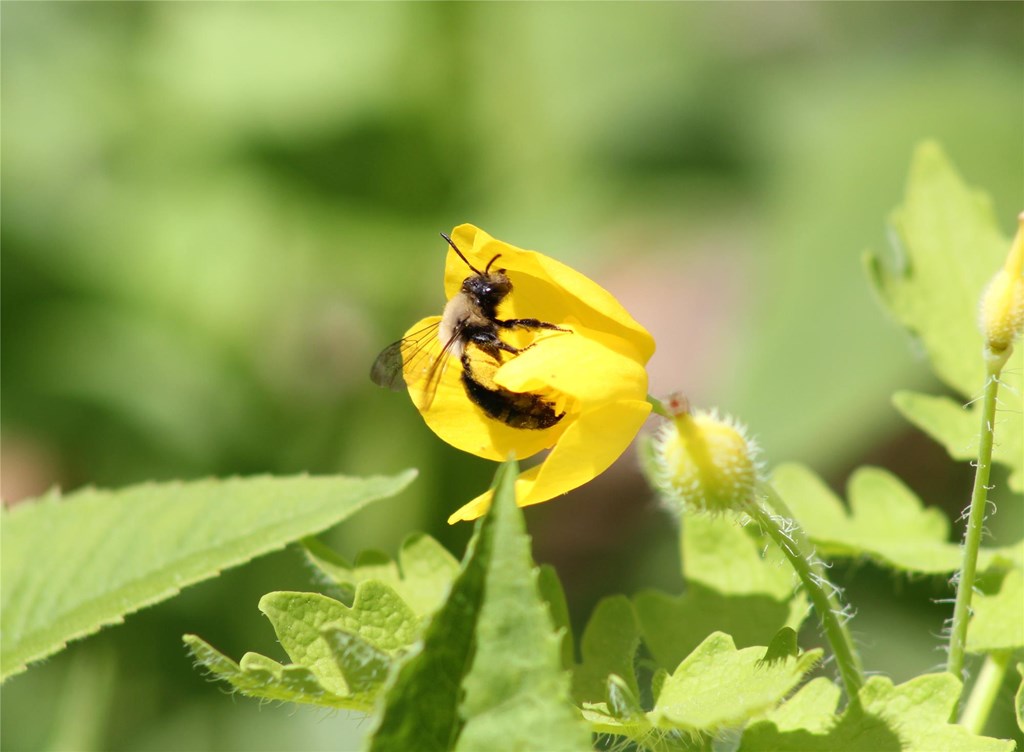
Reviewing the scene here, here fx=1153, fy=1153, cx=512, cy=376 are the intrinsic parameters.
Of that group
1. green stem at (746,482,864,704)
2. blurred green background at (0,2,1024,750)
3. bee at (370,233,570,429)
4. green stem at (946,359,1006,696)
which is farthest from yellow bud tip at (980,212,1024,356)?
blurred green background at (0,2,1024,750)

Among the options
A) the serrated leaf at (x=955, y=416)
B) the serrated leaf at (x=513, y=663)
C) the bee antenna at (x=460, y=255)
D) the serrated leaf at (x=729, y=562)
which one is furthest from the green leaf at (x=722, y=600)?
the serrated leaf at (x=513, y=663)

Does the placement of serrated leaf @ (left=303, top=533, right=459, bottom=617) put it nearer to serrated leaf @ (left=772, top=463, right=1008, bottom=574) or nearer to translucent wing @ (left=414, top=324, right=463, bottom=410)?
translucent wing @ (left=414, top=324, right=463, bottom=410)

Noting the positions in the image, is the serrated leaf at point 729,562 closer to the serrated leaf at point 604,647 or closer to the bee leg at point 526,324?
Answer: the serrated leaf at point 604,647

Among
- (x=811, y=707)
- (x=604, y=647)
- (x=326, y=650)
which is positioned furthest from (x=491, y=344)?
(x=811, y=707)

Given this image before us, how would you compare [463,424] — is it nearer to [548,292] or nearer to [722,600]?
[548,292]

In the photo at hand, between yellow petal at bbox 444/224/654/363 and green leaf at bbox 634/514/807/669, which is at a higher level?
yellow petal at bbox 444/224/654/363

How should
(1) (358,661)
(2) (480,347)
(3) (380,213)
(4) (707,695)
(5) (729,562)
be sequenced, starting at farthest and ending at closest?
(3) (380,213) → (2) (480,347) → (5) (729,562) → (4) (707,695) → (1) (358,661)

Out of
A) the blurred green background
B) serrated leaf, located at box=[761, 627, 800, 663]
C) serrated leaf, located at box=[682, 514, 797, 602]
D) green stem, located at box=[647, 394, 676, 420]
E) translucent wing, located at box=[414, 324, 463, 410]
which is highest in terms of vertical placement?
the blurred green background
